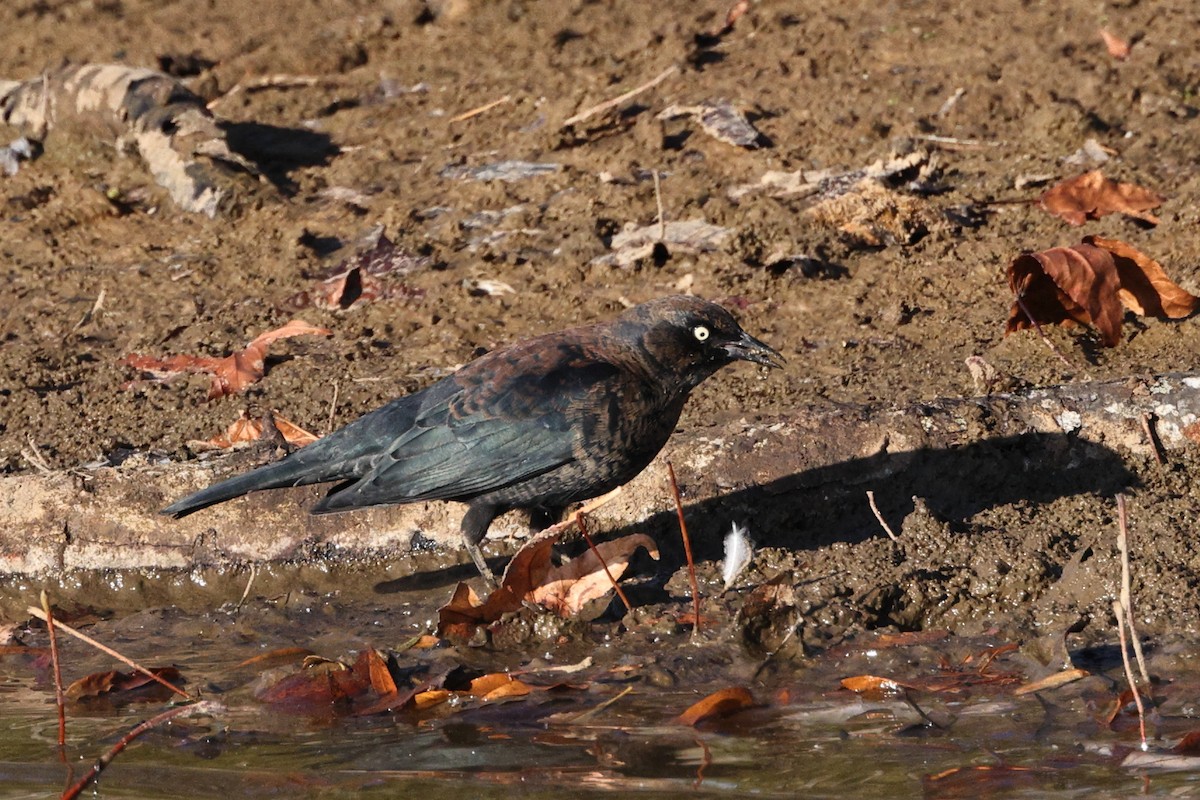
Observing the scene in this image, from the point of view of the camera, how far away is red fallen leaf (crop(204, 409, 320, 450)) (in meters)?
6.58

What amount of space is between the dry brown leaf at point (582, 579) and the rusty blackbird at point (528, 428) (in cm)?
28

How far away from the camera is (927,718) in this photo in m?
4.35

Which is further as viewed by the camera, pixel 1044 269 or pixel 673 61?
pixel 673 61

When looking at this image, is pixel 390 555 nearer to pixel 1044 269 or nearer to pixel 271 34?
pixel 1044 269

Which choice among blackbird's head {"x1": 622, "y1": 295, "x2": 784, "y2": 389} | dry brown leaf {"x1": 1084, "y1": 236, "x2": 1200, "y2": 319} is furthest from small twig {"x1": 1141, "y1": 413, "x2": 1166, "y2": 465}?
blackbird's head {"x1": 622, "y1": 295, "x2": 784, "y2": 389}

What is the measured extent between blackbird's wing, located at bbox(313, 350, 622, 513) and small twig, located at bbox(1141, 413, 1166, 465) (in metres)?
1.93

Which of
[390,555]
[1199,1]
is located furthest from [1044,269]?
[1199,1]

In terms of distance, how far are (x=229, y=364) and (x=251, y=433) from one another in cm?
71

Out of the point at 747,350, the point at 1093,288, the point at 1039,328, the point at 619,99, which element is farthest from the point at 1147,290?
the point at 619,99

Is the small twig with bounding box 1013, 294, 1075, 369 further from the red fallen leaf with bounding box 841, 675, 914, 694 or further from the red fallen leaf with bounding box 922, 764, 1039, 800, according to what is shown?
the red fallen leaf with bounding box 922, 764, 1039, 800

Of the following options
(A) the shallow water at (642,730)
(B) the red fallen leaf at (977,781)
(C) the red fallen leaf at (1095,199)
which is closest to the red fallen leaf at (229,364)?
(A) the shallow water at (642,730)

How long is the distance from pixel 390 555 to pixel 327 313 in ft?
6.68

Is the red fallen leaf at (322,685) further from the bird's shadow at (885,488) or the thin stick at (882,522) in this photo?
the thin stick at (882,522)

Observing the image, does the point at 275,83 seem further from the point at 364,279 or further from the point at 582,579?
the point at 582,579
